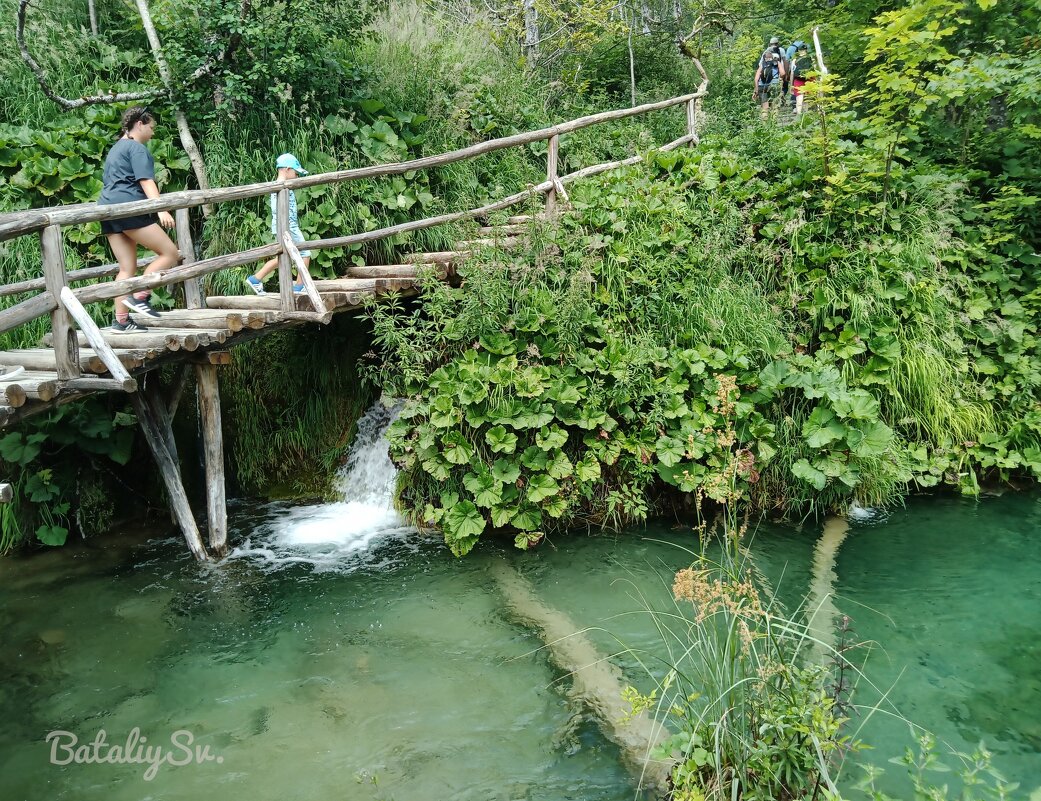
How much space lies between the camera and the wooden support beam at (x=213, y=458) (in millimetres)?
7152

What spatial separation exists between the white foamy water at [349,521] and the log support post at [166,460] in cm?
37

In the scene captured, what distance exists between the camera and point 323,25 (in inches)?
364

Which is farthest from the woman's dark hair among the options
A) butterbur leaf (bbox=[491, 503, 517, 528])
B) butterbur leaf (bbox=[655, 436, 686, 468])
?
butterbur leaf (bbox=[655, 436, 686, 468])

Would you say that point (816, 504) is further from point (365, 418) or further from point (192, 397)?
point (192, 397)

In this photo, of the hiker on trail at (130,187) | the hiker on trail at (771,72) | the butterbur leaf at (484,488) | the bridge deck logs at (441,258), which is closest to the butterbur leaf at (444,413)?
the butterbur leaf at (484,488)

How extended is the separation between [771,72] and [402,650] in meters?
12.4

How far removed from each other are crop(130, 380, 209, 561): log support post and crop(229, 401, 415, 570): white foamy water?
0.37 meters

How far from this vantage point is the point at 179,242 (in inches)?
295

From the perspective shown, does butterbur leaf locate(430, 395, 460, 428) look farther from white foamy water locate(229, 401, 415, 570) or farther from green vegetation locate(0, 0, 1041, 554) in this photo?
white foamy water locate(229, 401, 415, 570)

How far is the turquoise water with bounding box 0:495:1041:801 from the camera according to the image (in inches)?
180

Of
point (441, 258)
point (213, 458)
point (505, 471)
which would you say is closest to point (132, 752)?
point (213, 458)

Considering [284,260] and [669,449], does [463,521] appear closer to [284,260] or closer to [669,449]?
[669,449]

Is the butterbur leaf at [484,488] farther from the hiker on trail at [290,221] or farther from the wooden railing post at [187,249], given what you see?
the wooden railing post at [187,249]

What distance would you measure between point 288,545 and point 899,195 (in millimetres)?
7681
